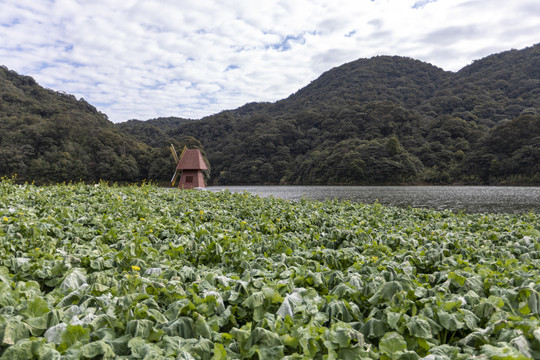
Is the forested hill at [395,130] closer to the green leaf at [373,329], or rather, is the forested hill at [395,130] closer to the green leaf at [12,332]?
the green leaf at [373,329]

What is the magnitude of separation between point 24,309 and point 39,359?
79 cm

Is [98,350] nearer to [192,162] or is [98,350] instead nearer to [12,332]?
[12,332]

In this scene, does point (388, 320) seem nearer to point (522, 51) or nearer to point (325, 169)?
point (325, 169)

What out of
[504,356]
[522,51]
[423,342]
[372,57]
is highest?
[372,57]

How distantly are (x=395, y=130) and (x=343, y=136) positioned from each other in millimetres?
12741

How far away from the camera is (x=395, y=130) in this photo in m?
80.0

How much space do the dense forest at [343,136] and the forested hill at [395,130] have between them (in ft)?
0.84

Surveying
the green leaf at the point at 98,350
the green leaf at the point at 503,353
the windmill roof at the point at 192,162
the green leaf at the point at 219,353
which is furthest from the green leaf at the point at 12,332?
the windmill roof at the point at 192,162

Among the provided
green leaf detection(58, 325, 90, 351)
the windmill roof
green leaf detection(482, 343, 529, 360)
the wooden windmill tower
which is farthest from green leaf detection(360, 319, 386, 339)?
the wooden windmill tower

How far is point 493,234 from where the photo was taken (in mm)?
6645

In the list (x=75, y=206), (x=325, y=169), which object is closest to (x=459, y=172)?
(x=325, y=169)

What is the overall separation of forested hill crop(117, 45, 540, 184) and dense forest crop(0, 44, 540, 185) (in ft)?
0.84

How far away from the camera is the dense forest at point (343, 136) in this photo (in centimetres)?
5531

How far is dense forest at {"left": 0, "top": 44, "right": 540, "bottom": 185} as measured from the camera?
55312 mm
